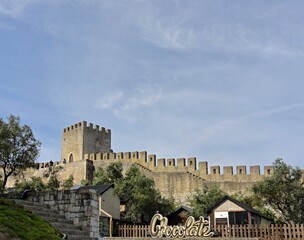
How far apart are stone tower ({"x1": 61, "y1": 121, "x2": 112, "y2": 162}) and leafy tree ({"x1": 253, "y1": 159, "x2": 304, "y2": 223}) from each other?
32772 millimetres

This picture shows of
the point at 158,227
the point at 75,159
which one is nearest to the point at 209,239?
the point at 158,227

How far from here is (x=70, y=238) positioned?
430 inches

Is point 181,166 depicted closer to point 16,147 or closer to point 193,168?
point 193,168

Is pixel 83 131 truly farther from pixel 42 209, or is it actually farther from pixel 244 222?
pixel 42 209

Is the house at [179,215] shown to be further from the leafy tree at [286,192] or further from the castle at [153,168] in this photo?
the castle at [153,168]

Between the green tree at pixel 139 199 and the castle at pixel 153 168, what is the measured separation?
25.9 ft

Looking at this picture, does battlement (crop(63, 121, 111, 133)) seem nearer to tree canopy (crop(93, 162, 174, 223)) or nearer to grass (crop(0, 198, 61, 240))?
tree canopy (crop(93, 162, 174, 223))

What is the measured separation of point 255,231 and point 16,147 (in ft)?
64.4

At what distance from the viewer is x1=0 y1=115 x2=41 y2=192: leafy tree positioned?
3359 centimetres

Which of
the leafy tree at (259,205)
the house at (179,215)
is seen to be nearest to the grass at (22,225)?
the house at (179,215)

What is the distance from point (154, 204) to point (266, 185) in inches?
424

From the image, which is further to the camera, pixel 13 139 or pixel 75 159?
pixel 75 159

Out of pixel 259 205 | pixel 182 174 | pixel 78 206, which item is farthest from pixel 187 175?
pixel 78 206

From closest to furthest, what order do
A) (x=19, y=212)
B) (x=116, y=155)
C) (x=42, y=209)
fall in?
(x=19, y=212) < (x=42, y=209) < (x=116, y=155)
